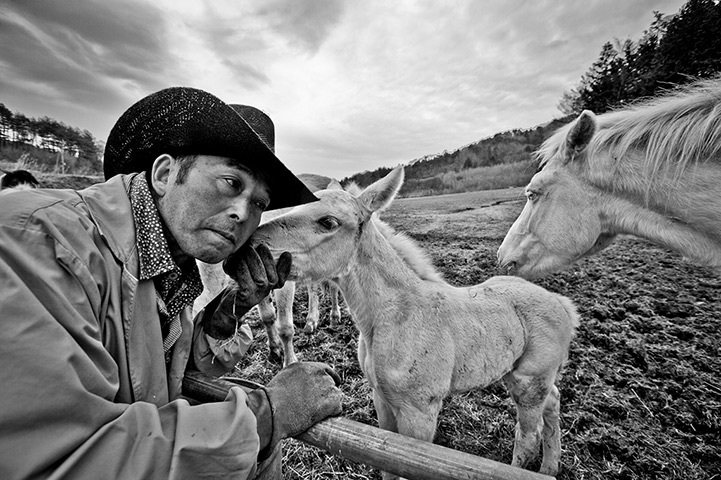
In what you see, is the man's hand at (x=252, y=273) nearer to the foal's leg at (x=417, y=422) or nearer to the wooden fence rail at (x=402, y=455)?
the wooden fence rail at (x=402, y=455)

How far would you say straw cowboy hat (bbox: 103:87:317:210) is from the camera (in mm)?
1680

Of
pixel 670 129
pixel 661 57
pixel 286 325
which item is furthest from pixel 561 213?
pixel 661 57

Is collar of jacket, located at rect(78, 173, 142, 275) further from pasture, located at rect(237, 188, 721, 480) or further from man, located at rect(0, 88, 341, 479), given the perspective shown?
pasture, located at rect(237, 188, 721, 480)

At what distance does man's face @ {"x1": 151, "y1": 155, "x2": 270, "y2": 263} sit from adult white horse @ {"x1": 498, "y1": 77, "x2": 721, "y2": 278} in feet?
7.89

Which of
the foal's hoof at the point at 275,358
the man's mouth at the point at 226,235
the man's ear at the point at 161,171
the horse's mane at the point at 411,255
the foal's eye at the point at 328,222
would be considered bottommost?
the foal's hoof at the point at 275,358

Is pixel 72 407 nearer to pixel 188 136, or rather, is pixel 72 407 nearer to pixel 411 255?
pixel 188 136

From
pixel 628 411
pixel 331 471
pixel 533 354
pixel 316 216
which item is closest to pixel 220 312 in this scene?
Result: pixel 316 216

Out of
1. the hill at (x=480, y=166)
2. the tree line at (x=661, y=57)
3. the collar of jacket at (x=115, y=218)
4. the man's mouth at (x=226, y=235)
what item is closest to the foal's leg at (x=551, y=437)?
the man's mouth at (x=226, y=235)

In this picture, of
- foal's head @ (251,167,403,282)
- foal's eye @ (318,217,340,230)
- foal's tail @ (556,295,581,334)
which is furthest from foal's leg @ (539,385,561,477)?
foal's eye @ (318,217,340,230)

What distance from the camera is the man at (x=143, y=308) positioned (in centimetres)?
85

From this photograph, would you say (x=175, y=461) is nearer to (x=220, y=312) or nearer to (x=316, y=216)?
(x=220, y=312)

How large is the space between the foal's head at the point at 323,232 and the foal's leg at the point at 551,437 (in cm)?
240

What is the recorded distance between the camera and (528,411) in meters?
2.78

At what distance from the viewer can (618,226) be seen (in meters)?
2.30
